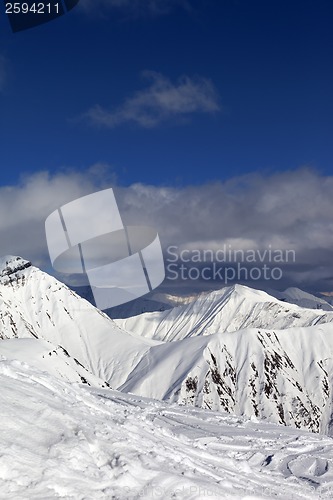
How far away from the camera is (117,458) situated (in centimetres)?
1148

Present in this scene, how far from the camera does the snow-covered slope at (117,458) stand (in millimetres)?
9820

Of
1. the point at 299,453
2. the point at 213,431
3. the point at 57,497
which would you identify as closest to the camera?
the point at 57,497

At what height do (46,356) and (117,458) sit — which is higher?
(46,356)

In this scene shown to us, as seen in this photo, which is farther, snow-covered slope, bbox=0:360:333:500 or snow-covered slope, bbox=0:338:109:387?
snow-covered slope, bbox=0:338:109:387

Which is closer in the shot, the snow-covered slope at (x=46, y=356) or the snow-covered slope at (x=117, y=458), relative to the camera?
the snow-covered slope at (x=117, y=458)

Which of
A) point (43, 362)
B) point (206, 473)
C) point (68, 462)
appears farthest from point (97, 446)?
point (43, 362)

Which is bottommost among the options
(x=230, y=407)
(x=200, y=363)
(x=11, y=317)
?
(x=230, y=407)

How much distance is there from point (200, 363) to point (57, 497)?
19628 centimetres

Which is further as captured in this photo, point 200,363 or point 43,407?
point 200,363

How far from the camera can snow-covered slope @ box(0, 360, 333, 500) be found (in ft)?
32.2

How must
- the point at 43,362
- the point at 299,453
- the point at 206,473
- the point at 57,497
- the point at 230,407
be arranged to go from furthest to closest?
the point at 230,407
the point at 43,362
the point at 299,453
the point at 206,473
the point at 57,497

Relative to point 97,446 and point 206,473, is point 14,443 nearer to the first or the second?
point 97,446

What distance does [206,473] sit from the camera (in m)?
12.8

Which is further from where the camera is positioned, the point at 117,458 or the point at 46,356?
the point at 46,356
